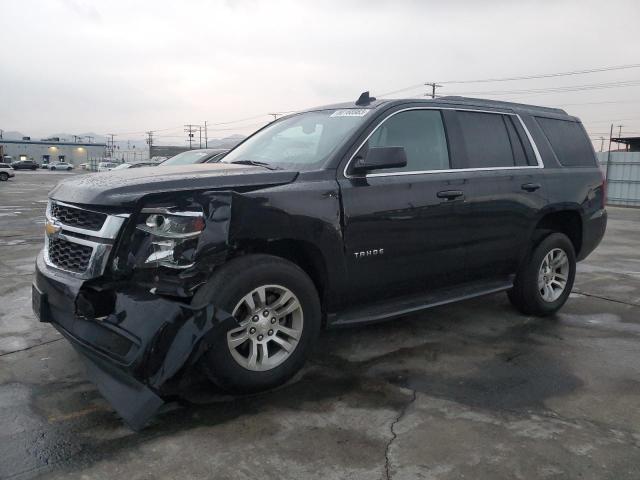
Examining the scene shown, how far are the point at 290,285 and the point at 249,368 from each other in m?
0.56

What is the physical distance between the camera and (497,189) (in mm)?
4574

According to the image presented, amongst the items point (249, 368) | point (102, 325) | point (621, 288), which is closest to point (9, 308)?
point (102, 325)

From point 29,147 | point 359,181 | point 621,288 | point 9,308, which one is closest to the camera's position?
point 359,181

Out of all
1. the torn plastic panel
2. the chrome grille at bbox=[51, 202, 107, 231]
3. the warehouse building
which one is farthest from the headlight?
the warehouse building

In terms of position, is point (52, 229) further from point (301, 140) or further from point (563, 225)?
point (563, 225)

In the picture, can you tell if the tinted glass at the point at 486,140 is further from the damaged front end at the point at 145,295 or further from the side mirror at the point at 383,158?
the damaged front end at the point at 145,295

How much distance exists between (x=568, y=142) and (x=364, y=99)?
2432mm

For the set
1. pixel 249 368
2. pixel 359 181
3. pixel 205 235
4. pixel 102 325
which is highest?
pixel 359 181

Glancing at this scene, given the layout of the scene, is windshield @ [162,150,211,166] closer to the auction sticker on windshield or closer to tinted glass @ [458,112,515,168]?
the auction sticker on windshield

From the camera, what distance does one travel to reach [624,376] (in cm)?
385

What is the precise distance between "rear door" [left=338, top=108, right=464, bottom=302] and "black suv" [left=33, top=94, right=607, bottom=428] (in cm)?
1

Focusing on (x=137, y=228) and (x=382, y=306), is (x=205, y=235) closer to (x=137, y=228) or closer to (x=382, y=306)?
(x=137, y=228)

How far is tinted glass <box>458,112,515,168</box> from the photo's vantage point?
4559 mm

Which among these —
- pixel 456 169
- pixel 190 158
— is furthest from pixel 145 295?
pixel 190 158
